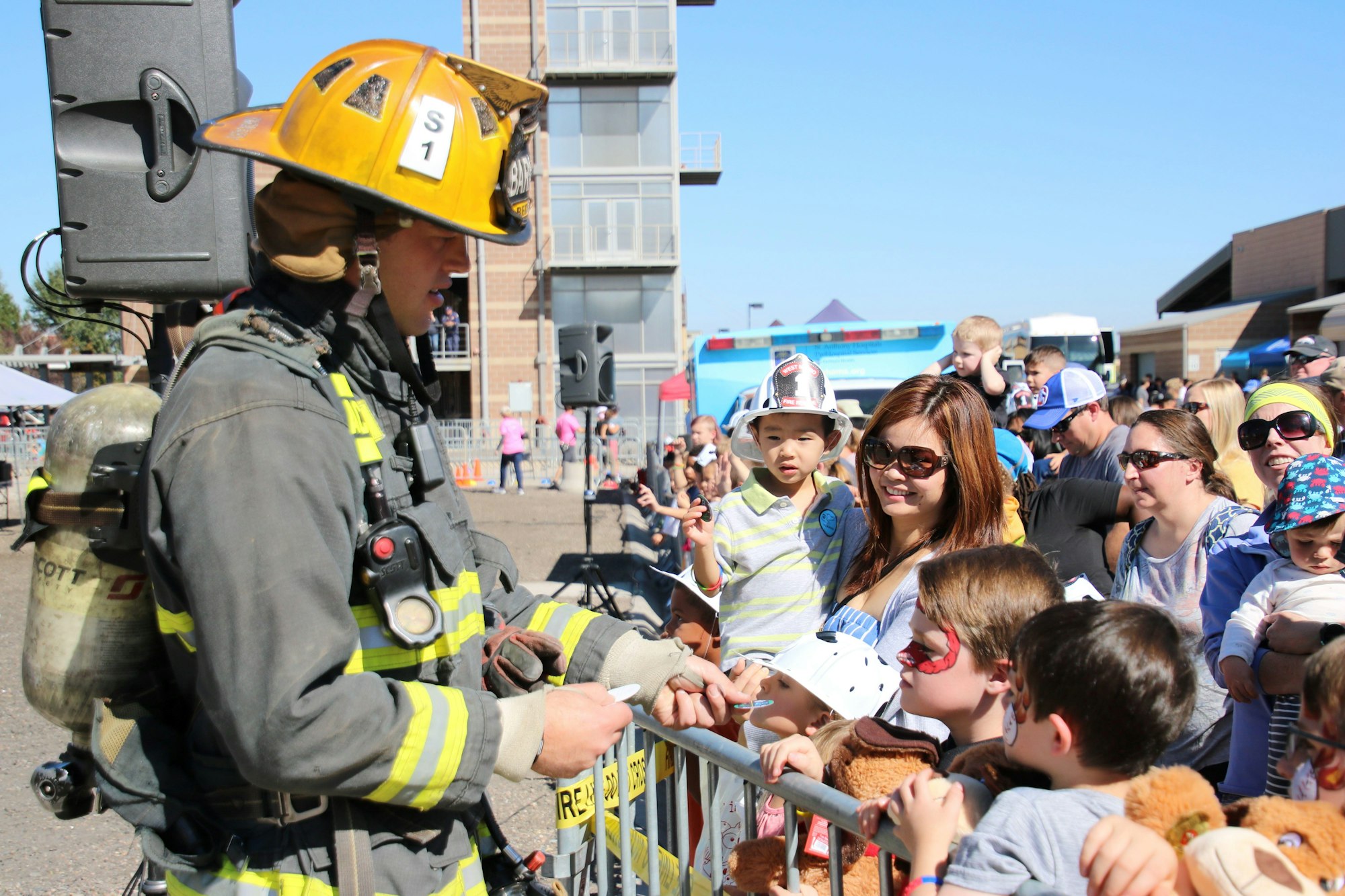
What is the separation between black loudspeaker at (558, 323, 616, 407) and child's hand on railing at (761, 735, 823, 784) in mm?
8842

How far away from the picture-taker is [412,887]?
1741mm

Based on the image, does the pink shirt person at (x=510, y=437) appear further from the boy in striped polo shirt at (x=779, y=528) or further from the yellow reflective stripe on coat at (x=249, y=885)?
the yellow reflective stripe on coat at (x=249, y=885)

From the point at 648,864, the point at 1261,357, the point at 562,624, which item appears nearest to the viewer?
the point at 562,624

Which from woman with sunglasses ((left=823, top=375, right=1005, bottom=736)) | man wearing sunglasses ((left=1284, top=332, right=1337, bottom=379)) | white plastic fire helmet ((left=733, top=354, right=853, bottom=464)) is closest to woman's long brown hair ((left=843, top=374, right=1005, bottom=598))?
woman with sunglasses ((left=823, top=375, right=1005, bottom=736))

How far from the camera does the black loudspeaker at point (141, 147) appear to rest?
279cm

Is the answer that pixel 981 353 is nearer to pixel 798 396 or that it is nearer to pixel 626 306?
pixel 798 396

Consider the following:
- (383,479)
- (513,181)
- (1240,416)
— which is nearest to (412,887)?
(383,479)

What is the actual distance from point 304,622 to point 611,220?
1344 inches

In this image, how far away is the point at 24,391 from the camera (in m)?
14.3

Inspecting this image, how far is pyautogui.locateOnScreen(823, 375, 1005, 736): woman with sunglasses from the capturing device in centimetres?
293

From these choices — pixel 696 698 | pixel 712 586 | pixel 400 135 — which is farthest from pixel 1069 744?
pixel 712 586

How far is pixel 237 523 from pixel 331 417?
25 centimetres

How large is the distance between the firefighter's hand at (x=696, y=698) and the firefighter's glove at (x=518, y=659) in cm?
32

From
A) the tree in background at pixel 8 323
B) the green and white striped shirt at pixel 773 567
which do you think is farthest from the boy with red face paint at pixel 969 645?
the tree in background at pixel 8 323
